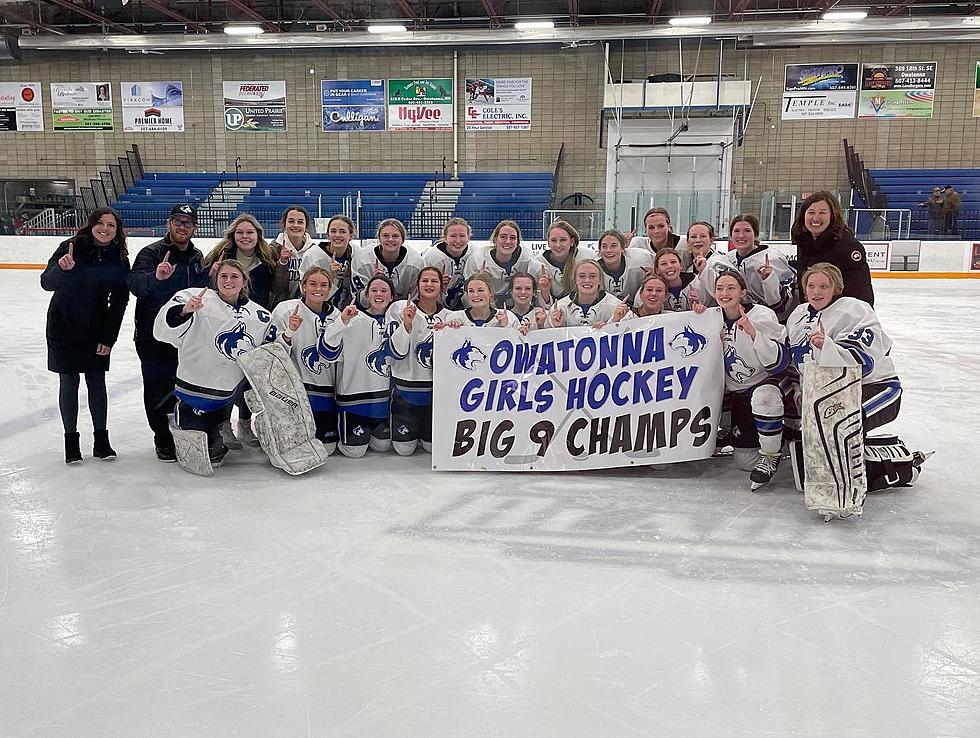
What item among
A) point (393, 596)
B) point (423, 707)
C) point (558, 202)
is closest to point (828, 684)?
point (423, 707)

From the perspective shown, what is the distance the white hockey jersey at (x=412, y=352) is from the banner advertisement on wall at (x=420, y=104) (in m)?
15.1

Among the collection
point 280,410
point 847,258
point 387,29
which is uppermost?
point 387,29

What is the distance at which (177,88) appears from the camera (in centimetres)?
1891

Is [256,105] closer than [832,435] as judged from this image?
No

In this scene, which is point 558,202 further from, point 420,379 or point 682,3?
point 420,379

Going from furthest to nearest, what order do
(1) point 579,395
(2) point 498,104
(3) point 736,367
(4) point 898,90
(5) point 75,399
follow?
(2) point 498,104
(4) point 898,90
(5) point 75,399
(1) point 579,395
(3) point 736,367

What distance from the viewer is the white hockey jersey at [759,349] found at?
361cm

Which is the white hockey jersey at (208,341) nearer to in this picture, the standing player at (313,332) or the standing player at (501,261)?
the standing player at (313,332)

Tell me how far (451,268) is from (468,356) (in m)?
0.86

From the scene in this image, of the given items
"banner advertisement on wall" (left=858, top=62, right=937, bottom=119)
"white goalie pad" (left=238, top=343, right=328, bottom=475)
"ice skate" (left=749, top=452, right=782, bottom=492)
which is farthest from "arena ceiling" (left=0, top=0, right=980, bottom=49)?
"ice skate" (left=749, top=452, right=782, bottom=492)

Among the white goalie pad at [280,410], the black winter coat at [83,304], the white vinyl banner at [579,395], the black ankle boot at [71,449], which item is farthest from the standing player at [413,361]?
the black ankle boot at [71,449]

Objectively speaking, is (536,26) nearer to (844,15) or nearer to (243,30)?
(844,15)

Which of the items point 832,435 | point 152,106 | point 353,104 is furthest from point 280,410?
point 152,106

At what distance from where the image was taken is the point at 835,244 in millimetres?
3926
